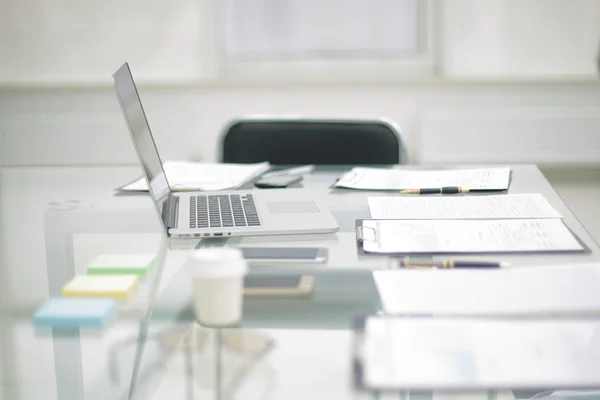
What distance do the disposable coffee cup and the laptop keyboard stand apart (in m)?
0.40

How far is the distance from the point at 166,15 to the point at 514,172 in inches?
80.0

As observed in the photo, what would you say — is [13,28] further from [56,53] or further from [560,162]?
[560,162]

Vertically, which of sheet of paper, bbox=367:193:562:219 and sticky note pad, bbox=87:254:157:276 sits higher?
sticky note pad, bbox=87:254:157:276

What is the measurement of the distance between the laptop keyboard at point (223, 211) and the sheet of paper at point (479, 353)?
1.57 ft

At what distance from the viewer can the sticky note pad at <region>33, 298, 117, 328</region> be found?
741mm

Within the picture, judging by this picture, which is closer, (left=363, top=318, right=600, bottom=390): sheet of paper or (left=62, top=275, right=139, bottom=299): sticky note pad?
(left=363, top=318, right=600, bottom=390): sheet of paper

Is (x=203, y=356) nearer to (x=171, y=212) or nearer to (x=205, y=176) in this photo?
(x=171, y=212)

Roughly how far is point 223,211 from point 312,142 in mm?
801

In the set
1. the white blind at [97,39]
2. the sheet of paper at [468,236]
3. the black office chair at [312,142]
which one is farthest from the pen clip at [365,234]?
the white blind at [97,39]

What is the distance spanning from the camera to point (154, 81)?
3270mm

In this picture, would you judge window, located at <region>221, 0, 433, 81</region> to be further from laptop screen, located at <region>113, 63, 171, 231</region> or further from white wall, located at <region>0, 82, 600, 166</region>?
laptop screen, located at <region>113, 63, 171, 231</region>

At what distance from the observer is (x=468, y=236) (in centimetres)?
110

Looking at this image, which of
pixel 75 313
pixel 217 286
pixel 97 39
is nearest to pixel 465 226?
pixel 217 286

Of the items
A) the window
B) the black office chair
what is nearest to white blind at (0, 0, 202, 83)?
the window
